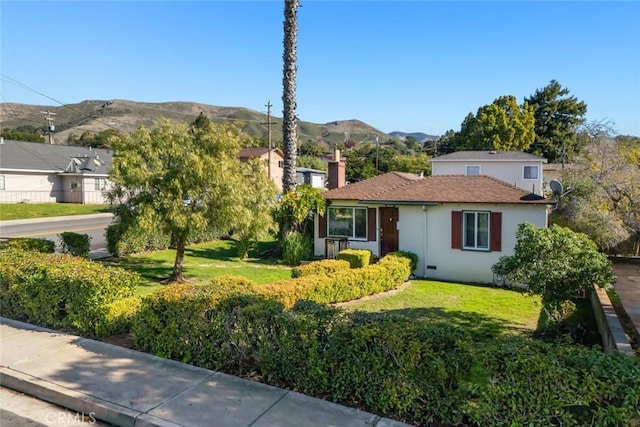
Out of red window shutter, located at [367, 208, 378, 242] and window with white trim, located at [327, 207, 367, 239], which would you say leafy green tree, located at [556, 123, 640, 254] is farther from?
window with white trim, located at [327, 207, 367, 239]

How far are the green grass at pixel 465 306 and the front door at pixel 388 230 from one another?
8.29 ft

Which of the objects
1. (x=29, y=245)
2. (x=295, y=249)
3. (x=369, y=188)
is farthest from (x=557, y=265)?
(x=29, y=245)

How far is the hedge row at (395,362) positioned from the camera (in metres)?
3.90

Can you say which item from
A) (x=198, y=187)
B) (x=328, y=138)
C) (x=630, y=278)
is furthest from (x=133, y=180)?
(x=328, y=138)

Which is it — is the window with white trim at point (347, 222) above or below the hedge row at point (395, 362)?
above

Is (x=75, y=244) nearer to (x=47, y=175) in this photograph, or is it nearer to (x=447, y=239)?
(x=447, y=239)

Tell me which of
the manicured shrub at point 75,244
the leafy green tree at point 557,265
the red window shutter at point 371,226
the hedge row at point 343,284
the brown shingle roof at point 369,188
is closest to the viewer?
the leafy green tree at point 557,265

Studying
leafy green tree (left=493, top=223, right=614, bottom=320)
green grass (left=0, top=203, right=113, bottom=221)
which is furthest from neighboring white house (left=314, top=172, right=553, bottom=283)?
green grass (left=0, top=203, right=113, bottom=221)

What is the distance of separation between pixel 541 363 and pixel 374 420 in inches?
70.6

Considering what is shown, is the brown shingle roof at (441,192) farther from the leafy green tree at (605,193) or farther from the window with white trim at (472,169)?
the window with white trim at (472,169)

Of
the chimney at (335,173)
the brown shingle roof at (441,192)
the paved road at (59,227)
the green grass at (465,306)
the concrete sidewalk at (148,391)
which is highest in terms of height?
the chimney at (335,173)

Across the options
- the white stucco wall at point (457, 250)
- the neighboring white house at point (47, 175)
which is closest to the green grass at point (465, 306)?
the white stucco wall at point (457, 250)

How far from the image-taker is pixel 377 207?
17.0 meters

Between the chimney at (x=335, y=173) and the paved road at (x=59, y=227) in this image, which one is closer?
the paved road at (x=59, y=227)
